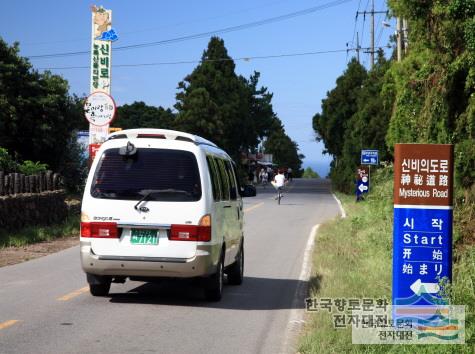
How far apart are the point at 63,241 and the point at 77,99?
14.0m

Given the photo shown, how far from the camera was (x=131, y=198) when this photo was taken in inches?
412

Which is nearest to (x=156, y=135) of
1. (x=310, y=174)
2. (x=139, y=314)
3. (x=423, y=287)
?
(x=139, y=314)

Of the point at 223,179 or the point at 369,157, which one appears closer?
the point at 223,179

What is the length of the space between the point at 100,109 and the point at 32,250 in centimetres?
558

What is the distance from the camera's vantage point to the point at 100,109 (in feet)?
71.5

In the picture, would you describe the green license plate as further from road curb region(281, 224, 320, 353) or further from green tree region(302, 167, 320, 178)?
green tree region(302, 167, 320, 178)

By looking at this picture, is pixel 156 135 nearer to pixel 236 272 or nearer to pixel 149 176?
pixel 149 176

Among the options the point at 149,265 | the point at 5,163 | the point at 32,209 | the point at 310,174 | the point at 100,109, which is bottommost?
the point at 310,174

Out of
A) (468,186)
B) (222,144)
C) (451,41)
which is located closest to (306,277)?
(468,186)

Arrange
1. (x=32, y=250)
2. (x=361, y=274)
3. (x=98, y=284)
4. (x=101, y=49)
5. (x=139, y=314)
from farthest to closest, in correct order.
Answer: (x=101, y=49)
(x=32, y=250)
(x=361, y=274)
(x=98, y=284)
(x=139, y=314)

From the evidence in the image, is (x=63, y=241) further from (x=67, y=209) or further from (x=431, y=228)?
(x=431, y=228)

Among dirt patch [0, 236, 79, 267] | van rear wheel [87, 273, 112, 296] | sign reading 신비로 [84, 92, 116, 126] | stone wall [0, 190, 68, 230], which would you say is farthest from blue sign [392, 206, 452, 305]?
sign reading 신비로 [84, 92, 116, 126]

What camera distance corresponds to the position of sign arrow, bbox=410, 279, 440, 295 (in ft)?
26.6

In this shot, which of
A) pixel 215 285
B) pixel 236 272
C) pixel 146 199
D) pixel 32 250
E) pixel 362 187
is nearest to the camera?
pixel 146 199
